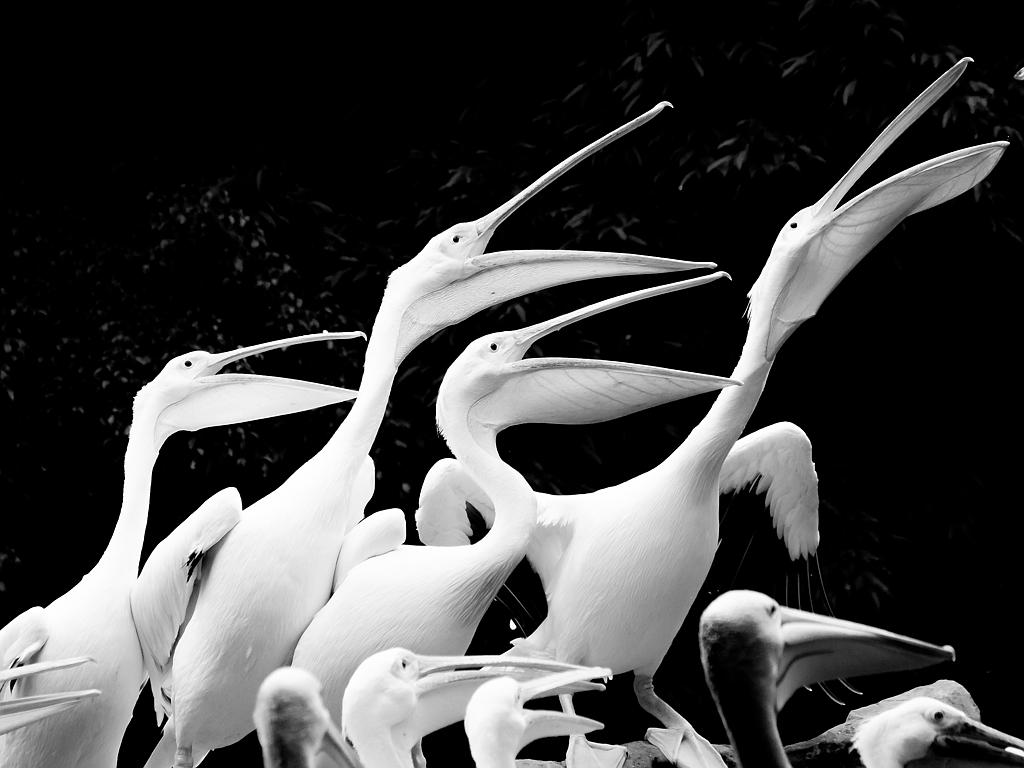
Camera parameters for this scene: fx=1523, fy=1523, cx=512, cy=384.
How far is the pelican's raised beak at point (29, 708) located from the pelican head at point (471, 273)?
4.32 feet

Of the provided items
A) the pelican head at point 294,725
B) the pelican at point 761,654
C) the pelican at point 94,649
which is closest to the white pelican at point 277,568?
the pelican at point 94,649

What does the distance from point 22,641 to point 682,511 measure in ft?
5.71

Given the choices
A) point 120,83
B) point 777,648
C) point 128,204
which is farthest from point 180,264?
point 777,648

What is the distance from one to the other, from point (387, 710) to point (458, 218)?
12.2ft

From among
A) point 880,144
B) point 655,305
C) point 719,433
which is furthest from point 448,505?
point 655,305

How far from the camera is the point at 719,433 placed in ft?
13.1

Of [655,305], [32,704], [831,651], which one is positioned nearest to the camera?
[831,651]

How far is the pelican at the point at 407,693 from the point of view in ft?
10.9

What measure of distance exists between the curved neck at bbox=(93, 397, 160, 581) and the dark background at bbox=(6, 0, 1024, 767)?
176cm

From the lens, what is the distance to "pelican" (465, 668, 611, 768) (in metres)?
Answer: 3.24

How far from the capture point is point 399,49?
757 centimetres

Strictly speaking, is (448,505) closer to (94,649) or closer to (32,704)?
(94,649)

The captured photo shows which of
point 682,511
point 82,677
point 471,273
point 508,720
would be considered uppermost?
point 471,273

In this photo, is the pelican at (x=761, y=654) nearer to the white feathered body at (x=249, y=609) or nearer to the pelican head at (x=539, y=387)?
the pelican head at (x=539, y=387)
